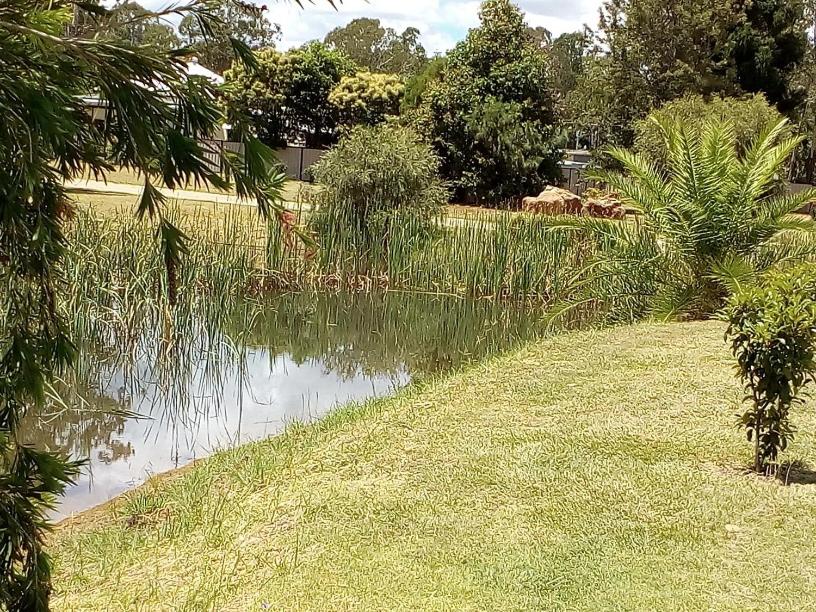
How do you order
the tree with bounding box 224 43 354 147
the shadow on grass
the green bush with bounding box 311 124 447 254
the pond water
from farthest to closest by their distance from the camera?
the tree with bounding box 224 43 354 147
the green bush with bounding box 311 124 447 254
the pond water
the shadow on grass

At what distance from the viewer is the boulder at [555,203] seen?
1838cm

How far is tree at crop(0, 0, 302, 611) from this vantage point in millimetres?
1826

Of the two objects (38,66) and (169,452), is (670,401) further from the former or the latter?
(38,66)

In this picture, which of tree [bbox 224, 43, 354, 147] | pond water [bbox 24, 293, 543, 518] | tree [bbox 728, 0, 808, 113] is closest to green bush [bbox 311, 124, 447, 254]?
pond water [bbox 24, 293, 543, 518]

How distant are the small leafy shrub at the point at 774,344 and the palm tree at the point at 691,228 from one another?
456cm

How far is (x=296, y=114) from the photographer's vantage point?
30469mm

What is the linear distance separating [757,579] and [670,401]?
258 cm

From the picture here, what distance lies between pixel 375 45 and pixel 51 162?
171 feet

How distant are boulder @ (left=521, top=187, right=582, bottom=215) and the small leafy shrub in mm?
13689

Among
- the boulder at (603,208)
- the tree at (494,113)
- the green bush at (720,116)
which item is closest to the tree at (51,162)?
the green bush at (720,116)

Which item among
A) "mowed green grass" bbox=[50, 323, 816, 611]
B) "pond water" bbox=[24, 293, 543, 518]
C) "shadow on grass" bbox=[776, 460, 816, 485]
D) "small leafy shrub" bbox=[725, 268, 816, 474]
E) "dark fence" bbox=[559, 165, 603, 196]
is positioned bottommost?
"pond water" bbox=[24, 293, 543, 518]

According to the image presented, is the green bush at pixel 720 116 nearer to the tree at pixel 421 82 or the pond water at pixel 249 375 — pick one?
the tree at pixel 421 82

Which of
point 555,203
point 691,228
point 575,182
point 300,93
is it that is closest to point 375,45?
point 300,93

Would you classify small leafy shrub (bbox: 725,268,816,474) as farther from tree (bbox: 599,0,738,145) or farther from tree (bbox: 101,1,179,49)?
tree (bbox: 599,0,738,145)
